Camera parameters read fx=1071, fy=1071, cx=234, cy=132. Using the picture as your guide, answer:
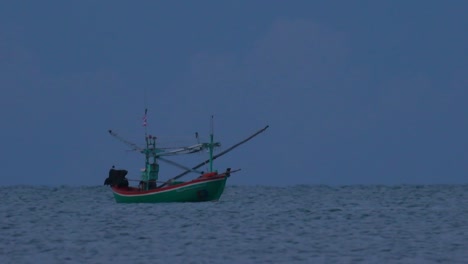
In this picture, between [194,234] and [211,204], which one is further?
[211,204]

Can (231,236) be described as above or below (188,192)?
below

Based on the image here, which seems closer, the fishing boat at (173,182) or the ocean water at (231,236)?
the ocean water at (231,236)

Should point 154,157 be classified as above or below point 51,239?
above

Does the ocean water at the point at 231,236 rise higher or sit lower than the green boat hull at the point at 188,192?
lower

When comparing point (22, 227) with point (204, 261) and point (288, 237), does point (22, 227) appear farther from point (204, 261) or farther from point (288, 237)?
point (204, 261)

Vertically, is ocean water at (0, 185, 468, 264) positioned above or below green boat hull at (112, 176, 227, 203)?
below

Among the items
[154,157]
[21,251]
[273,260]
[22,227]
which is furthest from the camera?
[154,157]

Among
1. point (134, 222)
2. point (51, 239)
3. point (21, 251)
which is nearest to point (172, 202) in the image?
point (134, 222)

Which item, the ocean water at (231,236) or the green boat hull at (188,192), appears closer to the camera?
the ocean water at (231,236)

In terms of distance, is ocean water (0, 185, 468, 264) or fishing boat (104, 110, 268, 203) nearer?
ocean water (0, 185, 468, 264)

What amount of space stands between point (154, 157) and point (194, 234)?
21616mm

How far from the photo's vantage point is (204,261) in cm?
3950

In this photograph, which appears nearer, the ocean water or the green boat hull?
the ocean water

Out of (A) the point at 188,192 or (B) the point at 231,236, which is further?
(A) the point at 188,192
